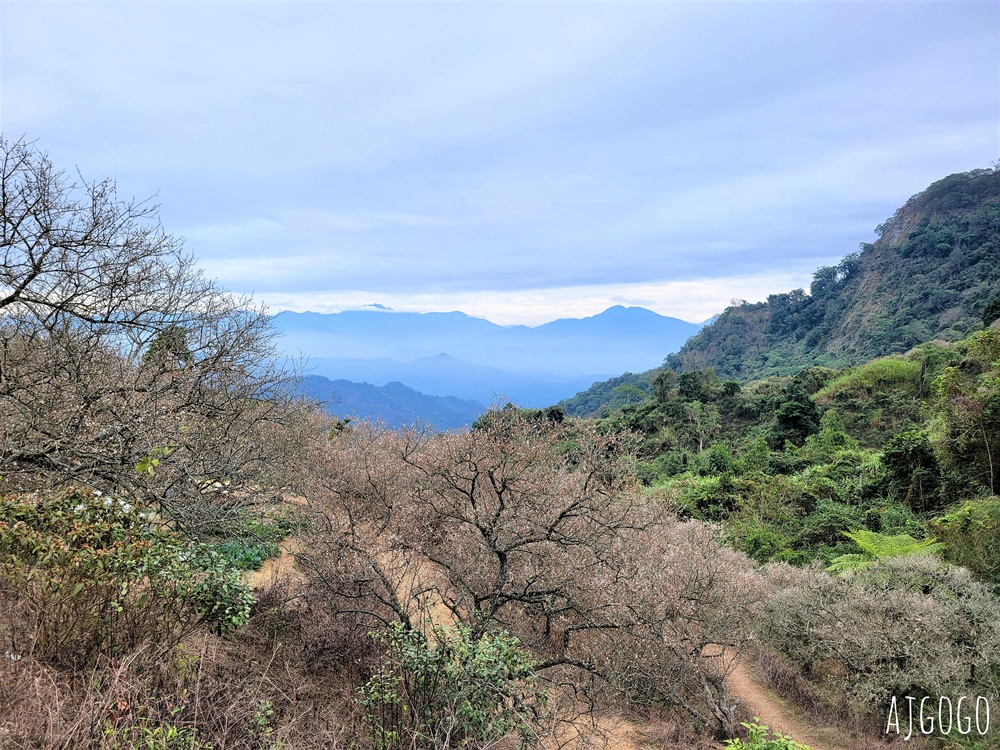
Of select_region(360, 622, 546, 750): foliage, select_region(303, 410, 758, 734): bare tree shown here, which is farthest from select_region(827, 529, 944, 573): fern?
select_region(360, 622, 546, 750): foliage

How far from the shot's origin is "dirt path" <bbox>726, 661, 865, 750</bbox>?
8.16m

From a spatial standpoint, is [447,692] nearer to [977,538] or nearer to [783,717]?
[783,717]

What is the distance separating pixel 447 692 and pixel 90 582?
3.12 m

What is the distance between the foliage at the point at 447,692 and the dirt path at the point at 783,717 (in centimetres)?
602

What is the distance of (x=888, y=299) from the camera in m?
56.4

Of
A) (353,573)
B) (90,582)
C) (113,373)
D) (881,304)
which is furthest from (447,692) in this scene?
(881,304)

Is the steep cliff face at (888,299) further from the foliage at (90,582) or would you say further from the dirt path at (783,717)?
the foliage at (90,582)

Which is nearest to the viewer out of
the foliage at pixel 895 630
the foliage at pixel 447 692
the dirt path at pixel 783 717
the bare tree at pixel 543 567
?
the foliage at pixel 447 692

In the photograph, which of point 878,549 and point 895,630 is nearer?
point 895,630

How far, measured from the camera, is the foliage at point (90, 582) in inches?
152

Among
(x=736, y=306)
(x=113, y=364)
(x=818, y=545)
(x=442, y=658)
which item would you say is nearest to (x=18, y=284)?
(x=113, y=364)

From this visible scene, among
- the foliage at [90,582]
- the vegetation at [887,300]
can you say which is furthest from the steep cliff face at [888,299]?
the foliage at [90,582]

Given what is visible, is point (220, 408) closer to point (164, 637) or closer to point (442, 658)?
point (164, 637)

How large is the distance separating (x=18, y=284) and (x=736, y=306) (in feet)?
277
